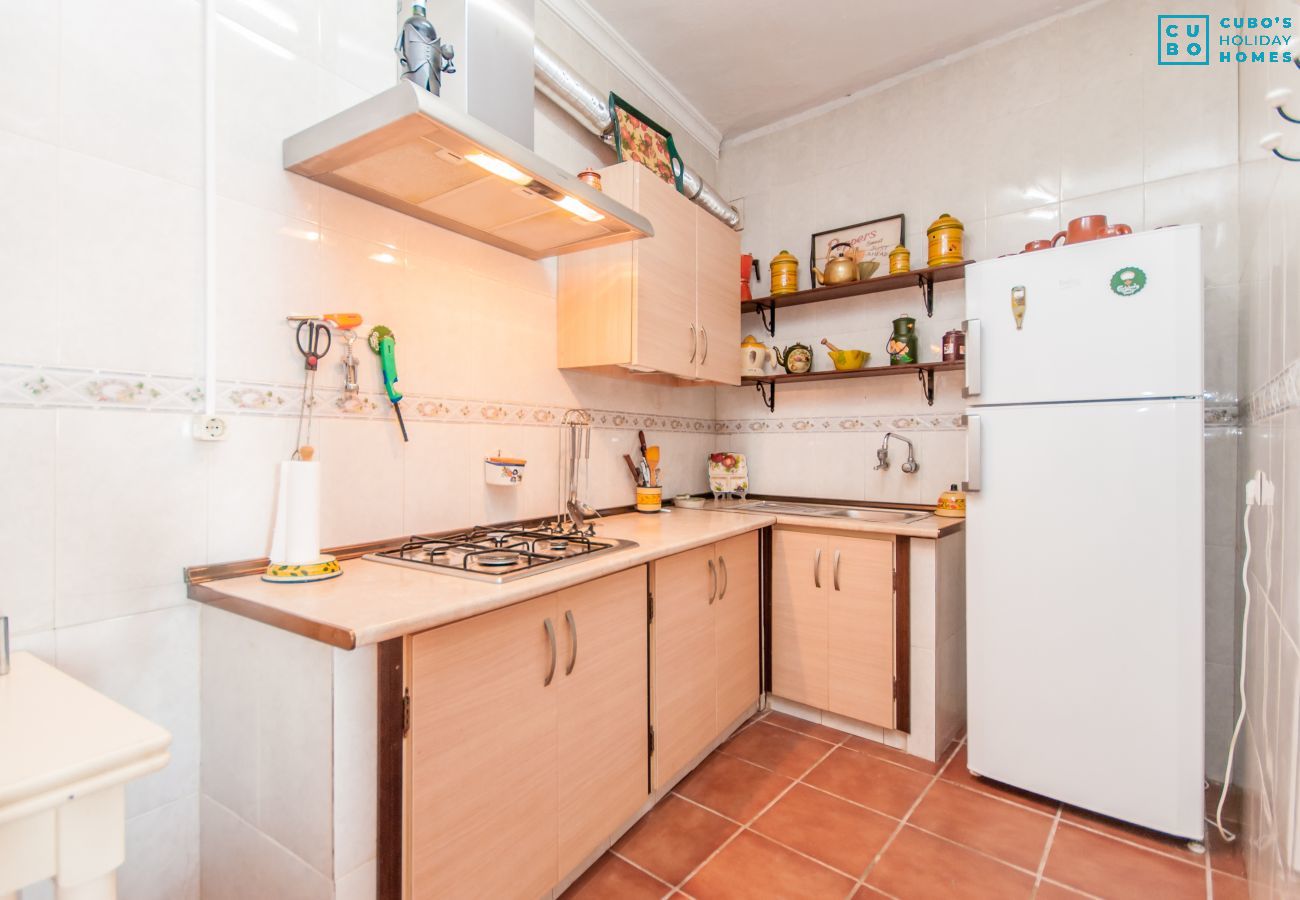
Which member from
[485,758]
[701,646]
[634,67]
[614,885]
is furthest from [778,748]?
[634,67]

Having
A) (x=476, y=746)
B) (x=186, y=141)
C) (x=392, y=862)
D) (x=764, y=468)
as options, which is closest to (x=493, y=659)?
(x=476, y=746)

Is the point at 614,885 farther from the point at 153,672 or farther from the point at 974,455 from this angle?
the point at 974,455

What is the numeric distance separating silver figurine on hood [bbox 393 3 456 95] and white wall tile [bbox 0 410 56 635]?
101 centimetres

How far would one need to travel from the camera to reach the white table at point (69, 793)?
0.58 metres

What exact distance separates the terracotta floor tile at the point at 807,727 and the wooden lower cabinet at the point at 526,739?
89 cm

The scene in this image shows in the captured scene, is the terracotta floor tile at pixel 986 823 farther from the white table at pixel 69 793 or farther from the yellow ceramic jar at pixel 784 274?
the yellow ceramic jar at pixel 784 274

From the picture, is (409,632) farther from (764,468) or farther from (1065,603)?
(764,468)

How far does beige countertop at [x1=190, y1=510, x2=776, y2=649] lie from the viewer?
95 centimetres

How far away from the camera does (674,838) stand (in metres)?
1.64

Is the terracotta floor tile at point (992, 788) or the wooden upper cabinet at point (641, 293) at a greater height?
the wooden upper cabinet at point (641, 293)

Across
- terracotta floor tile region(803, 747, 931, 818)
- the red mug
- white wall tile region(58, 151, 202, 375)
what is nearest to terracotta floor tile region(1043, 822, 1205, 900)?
terracotta floor tile region(803, 747, 931, 818)

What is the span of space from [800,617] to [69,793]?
209 cm

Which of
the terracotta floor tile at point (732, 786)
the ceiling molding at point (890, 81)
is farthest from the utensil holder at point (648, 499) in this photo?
the ceiling molding at point (890, 81)

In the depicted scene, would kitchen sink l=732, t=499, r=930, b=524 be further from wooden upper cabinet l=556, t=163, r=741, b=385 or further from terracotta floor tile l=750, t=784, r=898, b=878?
terracotta floor tile l=750, t=784, r=898, b=878
